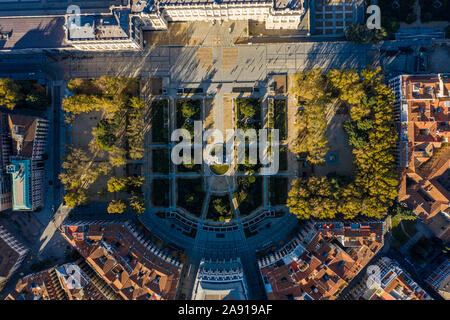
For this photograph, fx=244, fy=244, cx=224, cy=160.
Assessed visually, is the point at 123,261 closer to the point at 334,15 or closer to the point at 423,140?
the point at 423,140

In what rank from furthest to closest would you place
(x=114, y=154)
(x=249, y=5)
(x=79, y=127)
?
(x=79, y=127) < (x=114, y=154) < (x=249, y=5)

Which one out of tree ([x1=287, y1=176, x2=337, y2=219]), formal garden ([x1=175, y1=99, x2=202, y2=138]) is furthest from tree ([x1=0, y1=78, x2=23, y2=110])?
tree ([x1=287, y1=176, x2=337, y2=219])

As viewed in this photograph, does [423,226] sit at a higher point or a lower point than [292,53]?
lower

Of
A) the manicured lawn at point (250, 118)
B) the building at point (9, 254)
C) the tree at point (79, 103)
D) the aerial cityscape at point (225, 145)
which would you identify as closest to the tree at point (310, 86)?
the aerial cityscape at point (225, 145)

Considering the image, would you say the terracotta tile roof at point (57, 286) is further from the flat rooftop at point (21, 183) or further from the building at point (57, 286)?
the flat rooftop at point (21, 183)

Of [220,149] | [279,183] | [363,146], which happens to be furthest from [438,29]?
[220,149]

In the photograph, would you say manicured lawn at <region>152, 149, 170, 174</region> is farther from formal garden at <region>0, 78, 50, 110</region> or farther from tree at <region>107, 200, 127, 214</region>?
formal garden at <region>0, 78, 50, 110</region>
